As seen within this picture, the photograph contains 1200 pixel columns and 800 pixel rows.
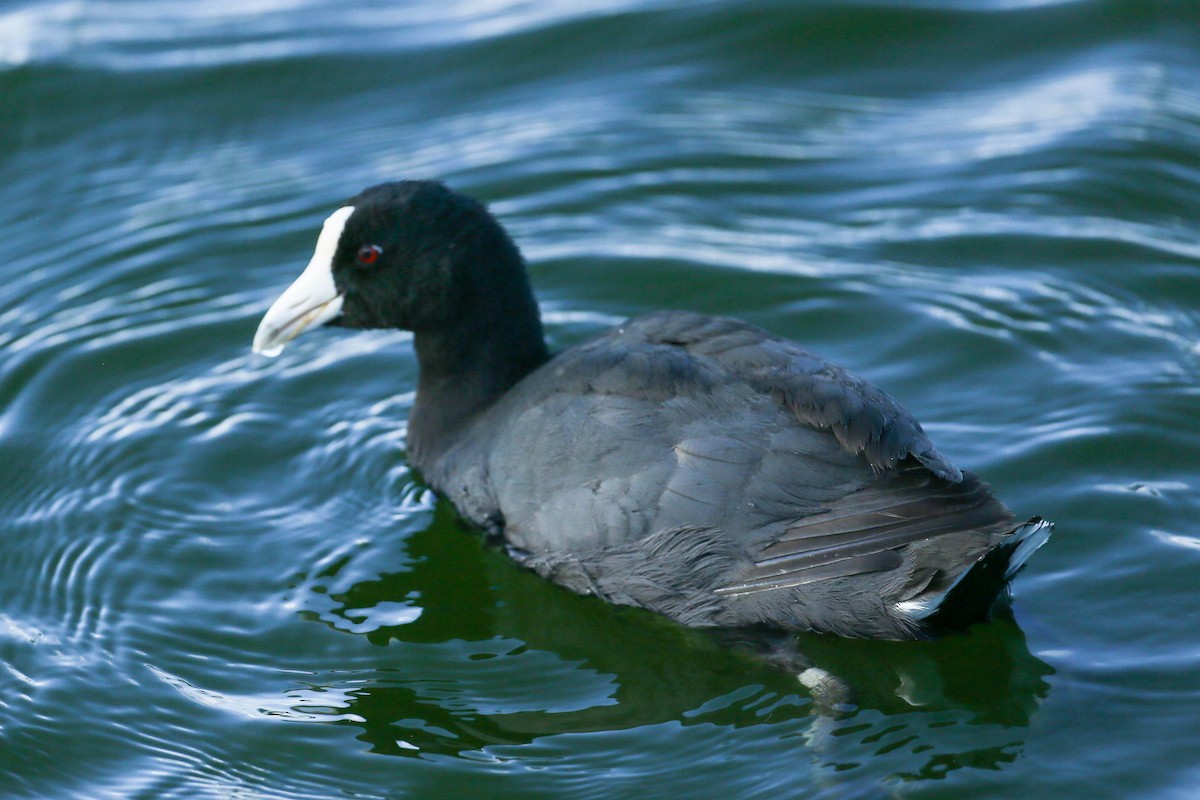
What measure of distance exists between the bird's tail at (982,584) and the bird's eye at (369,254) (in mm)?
2314

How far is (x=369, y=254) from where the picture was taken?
5.37 m

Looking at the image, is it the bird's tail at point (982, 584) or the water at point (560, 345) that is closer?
the bird's tail at point (982, 584)

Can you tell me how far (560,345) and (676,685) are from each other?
2.20 metres

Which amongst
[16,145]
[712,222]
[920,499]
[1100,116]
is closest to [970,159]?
[1100,116]

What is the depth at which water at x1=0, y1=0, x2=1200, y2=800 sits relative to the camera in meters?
4.34

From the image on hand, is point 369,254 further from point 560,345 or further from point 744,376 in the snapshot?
point 744,376

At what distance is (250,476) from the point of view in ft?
18.7

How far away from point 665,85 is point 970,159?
1.85m

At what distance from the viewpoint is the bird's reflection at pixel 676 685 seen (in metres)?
4.29

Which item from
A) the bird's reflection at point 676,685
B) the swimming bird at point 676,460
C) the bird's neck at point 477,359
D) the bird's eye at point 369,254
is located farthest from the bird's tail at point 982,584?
the bird's eye at point 369,254

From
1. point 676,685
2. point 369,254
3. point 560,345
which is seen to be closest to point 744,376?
point 676,685

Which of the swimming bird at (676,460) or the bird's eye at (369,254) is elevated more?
the bird's eye at (369,254)

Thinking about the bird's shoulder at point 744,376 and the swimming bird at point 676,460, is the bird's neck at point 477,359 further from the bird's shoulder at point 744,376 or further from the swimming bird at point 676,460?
the bird's shoulder at point 744,376

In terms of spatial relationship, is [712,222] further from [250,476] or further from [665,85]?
[250,476]
